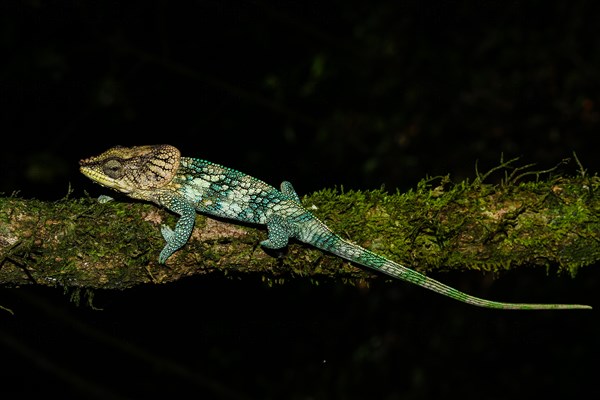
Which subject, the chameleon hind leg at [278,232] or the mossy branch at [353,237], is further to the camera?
the chameleon hind leg at [278,232]

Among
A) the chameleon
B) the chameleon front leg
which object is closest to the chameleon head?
the chameleon

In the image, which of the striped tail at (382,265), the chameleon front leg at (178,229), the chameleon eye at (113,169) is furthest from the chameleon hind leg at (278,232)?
the chameleon eye at (113,169)

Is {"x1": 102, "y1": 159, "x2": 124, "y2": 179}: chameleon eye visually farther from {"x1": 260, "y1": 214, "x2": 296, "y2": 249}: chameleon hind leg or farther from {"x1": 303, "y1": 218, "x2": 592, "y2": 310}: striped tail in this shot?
{"x1": 303, "y1": 218, "x2": 592, "y2": 310}: striped tail

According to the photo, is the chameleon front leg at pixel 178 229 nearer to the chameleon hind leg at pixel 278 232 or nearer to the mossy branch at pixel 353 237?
the mossy branch at pixel 353 237

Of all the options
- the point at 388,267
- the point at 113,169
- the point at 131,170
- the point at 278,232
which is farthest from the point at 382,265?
the point at 113,169

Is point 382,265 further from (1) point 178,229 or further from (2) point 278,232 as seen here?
(1) point 178,229

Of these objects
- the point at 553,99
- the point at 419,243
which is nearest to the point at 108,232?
the point at 419,243

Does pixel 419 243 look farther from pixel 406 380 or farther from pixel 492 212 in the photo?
pixel 406 380

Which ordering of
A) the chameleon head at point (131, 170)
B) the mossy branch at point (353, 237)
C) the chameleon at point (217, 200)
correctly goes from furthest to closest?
the chameleon head at point (131, 170) → the chameleon at point (217, 200) → the mossy branch at point (353, 237)
